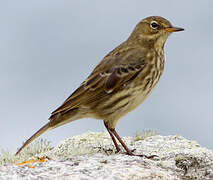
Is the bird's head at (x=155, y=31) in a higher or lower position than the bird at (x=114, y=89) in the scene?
higher

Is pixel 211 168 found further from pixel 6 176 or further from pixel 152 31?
pixel 6 176

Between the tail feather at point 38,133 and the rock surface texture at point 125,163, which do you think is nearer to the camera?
the rock surface texture at point 125,163

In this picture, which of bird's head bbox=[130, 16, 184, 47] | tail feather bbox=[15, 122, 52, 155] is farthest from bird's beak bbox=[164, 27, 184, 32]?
tail feather bbox=[15, 122, 52, 155]

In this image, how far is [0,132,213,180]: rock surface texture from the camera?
19.1ft

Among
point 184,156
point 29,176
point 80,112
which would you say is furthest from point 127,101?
point 29,176

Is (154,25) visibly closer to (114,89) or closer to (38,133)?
(114,89)

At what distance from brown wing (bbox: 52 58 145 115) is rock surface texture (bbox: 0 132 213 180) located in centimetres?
80

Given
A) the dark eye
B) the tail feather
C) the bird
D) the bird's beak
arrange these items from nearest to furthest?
the bird
the tail feather
the bird's beak
the dark eye

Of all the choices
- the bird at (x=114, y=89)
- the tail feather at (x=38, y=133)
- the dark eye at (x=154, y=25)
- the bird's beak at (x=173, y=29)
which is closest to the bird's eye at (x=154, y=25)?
the dark eye at (x=154, y=25)

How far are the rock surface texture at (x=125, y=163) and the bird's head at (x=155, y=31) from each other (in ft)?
6.20

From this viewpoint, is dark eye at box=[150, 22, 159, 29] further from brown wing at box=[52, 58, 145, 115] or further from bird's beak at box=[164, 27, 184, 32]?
brown wing at box=[52, 58, 145, 115]

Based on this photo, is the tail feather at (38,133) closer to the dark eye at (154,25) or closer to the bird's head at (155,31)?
the bird's head at (155,31)

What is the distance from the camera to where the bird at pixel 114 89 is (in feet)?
24.3

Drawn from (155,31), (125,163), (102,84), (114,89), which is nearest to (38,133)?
(102,84)
